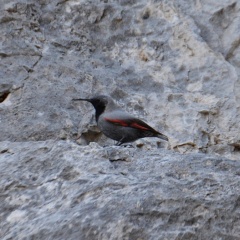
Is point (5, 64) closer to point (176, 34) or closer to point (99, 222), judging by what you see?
point (176, 34)

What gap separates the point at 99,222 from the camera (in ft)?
13.8

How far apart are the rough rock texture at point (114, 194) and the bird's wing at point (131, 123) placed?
1.13m

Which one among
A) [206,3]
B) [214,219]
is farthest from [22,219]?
[206,3]

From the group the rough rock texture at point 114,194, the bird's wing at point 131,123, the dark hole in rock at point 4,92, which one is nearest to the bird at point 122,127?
the bird's wing at point 131,123

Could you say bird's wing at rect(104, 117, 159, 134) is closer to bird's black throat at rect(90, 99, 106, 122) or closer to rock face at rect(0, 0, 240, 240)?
bird's black throat at rect(90, 99, 106, 122)

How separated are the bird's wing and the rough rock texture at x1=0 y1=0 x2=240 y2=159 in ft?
1.61

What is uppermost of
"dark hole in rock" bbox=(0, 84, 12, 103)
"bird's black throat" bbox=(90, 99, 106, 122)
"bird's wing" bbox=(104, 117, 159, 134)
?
"dark hole in rock" bbox=(0, 84, 12, 103)

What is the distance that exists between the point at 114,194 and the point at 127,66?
299 cm

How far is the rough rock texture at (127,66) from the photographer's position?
6.69 metres

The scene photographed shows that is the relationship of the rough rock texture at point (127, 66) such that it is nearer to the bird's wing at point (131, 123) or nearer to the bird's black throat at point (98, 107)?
the bird's black throat at point (98, 107)

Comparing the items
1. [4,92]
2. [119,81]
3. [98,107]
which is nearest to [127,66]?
[119,81]

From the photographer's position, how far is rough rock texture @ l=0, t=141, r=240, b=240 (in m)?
4.20

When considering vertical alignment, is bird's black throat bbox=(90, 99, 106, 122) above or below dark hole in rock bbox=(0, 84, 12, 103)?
below

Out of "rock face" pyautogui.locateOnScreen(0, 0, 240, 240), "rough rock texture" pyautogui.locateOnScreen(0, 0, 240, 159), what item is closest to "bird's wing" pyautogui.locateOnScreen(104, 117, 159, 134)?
"rock face" pyautogui.locateOnScreen(0, 0, 240, 240)
